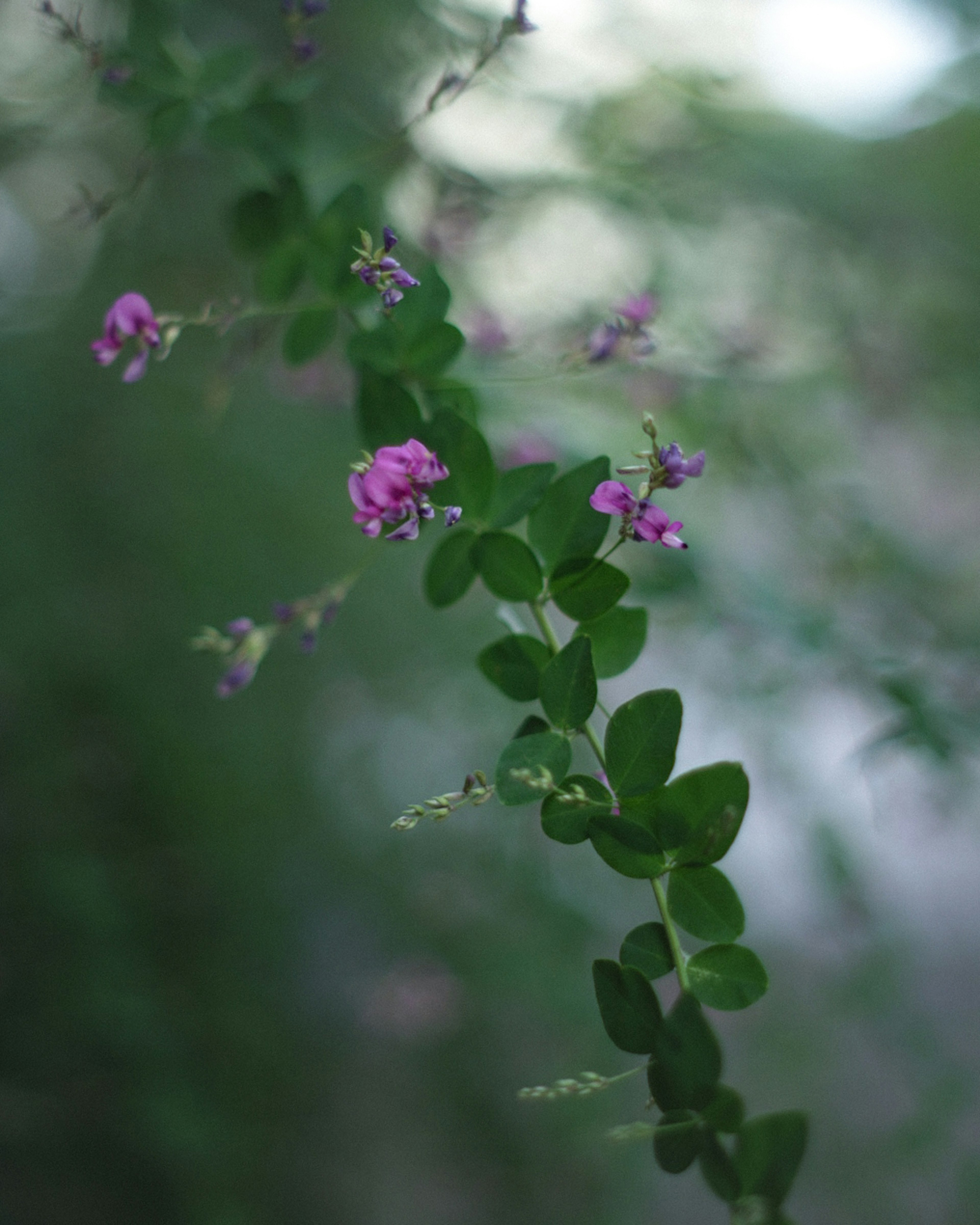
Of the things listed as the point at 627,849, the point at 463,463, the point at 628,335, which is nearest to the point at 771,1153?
the point at 627,849

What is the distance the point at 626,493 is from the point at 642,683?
1.04 metres

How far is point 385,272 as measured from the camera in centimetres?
38

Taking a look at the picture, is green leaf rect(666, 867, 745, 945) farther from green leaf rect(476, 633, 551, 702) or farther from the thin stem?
green leaf rect(476, 633, 551, 702)

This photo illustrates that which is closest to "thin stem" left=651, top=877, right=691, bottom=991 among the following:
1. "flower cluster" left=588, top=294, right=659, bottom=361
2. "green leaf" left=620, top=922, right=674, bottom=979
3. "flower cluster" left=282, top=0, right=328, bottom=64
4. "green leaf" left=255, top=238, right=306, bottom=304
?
"green leaf" left=620, top=922, right=674, bottom=979

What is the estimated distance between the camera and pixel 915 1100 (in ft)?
4.46

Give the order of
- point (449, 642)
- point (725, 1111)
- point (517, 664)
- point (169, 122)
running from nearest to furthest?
point (725, 1111) → point (517, 664) → point (169, 122) → point (449, 642)

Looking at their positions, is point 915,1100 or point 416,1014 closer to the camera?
point 416,1014

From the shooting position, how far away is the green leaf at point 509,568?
40 centimetres

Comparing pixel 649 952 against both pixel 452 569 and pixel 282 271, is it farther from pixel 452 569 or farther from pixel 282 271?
pixel 282 271

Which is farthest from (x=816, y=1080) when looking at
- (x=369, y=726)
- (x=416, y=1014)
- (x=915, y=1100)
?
(x=369, y=726)

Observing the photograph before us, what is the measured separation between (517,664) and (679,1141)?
22 centimetres

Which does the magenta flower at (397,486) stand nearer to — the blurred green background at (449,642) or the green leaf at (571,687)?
the green leaf at (571,687)

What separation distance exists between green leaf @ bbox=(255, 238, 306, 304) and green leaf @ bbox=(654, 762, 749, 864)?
412mm

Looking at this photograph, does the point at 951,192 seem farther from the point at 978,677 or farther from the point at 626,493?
the point at 626,493
